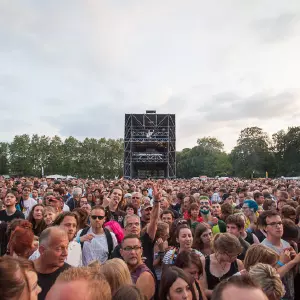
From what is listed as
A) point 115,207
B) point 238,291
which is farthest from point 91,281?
point 115,207

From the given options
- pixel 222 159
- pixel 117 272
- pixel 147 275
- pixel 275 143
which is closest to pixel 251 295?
pixel 117 272

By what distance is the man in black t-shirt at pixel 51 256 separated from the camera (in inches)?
102

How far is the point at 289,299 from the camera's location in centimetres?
303

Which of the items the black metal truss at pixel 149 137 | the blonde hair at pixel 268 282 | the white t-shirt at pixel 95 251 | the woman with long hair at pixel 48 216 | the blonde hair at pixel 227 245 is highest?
the black metal truss at pixel 149 137

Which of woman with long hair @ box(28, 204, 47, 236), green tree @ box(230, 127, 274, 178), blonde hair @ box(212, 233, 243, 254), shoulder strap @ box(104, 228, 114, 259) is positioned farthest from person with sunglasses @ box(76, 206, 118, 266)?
green tree @ box(230, 127, 274, 178)

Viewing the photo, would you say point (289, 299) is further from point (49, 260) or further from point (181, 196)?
point (181, 196)

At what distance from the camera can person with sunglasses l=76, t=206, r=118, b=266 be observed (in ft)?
12.4

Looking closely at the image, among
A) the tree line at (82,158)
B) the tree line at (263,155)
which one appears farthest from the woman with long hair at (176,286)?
the tree line at (82,158)

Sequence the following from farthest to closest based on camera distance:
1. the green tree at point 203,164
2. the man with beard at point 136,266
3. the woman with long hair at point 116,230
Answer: the green tree at point 203,164 < the woman with long hair at point 116,230 < the man with beard at point 136,266

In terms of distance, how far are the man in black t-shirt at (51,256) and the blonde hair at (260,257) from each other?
175cm

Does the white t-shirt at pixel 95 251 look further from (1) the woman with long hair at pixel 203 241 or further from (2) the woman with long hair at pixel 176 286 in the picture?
(2) the woman with long hair at pixel 176 286

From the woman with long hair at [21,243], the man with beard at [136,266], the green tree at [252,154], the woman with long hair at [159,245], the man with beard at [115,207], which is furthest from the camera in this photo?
the green tree at [252,154]

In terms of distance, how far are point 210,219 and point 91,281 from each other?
14.8ft

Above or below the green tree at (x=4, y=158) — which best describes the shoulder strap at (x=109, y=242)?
below
